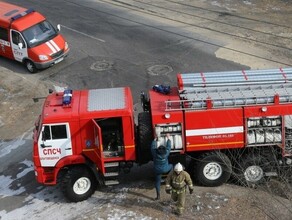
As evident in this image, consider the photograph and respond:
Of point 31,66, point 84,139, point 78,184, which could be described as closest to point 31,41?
point 31,66

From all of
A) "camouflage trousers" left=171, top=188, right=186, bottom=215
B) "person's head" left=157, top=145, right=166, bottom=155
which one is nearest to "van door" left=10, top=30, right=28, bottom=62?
"person's head" left=157, top=145, right=166, bottom=155

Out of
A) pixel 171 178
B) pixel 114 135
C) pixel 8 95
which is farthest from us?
pixel 8 95

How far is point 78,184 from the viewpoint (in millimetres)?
12180

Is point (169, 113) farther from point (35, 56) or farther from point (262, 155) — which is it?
point (35, 56)

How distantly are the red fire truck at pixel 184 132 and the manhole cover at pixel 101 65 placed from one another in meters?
7.50

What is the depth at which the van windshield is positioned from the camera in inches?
776

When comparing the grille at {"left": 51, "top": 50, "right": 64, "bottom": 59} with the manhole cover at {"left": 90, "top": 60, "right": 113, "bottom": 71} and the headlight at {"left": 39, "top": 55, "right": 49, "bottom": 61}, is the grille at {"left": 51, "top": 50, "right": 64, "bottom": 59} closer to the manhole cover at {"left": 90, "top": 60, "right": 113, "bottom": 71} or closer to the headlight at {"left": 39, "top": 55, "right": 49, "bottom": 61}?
the headlight at {"left": 39, "top": 55, "right": 49, "bottom": 61}

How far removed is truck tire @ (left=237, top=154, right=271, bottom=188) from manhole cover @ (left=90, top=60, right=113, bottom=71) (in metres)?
9.27

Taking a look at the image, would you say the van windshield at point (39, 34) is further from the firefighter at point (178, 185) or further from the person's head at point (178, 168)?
the person's head at point (178, 168)

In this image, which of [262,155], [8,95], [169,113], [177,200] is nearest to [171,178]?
[177,200]

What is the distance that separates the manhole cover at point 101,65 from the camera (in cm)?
1988

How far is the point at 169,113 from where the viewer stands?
11539 mm

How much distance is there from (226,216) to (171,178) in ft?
5.21

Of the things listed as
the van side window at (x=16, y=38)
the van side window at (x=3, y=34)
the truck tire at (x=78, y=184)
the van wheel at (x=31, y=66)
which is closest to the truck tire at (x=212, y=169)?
the truck tire at (x=78, y=184)
